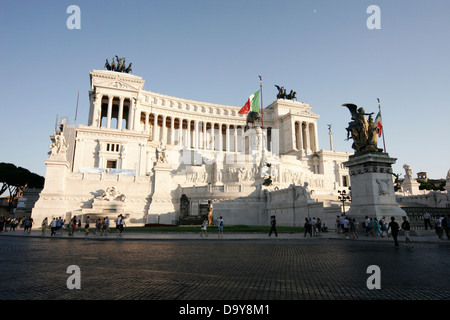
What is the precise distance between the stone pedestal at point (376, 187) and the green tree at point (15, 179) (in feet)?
229

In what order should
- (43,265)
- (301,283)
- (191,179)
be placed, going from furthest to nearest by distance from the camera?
1. (191,179)
2. (43,265)
3. (301,283)

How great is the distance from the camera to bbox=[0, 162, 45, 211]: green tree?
219ft

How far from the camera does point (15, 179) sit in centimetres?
6794

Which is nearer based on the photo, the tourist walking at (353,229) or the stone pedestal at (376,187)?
the stone pedestal at (376,187)

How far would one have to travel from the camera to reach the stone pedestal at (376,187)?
59.7ft

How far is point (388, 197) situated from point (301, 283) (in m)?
14.5

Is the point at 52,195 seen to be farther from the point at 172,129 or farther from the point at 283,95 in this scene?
the point at 283,95

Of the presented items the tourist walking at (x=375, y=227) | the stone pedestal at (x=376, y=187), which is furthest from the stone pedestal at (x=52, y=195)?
the tourist walking at (x=375, y=227)

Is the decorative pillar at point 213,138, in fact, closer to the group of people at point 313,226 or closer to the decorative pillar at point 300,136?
the decorative pillar at point 300,136

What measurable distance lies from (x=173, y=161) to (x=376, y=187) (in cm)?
5340

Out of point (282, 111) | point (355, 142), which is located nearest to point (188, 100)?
point (282, 111)

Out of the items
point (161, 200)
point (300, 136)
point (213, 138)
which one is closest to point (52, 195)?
point (161, 200)

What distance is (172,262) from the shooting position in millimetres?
9750
